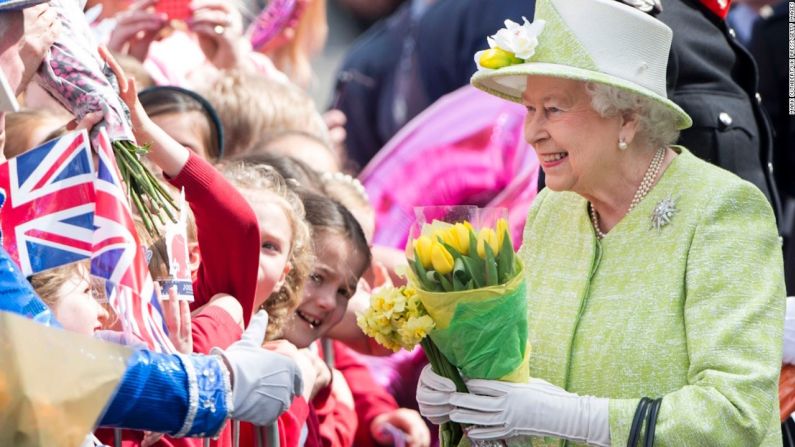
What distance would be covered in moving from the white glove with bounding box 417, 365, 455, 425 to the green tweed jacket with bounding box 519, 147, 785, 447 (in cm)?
29

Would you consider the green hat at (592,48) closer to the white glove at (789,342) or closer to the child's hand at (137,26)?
the white glove at (789,342)

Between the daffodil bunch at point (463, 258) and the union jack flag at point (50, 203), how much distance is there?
75cm

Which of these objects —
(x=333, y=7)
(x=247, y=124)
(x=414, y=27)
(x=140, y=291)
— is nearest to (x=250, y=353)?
(x=140, y=291)

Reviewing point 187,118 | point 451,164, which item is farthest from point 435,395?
point 451,164

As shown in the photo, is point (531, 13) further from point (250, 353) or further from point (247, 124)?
point (250, 353)

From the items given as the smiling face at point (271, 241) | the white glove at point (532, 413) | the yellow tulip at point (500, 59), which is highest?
the yellow tulip at point (500, 59)

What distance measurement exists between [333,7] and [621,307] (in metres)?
8.58

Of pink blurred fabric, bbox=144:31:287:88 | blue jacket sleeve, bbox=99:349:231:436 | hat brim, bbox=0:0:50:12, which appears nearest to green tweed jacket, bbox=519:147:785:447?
blue jacket sleeve, bbox=99:349:231:436

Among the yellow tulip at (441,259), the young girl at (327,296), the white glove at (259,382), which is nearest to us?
the white glove at (259,382)

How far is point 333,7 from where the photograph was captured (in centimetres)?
1169

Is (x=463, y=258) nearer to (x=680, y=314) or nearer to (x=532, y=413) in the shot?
(x=532, y=413)

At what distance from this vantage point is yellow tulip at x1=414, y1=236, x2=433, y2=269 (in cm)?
318

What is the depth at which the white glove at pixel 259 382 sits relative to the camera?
288 cm

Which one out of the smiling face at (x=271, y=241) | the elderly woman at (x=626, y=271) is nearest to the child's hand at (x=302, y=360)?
the smiling face at (x=271, y=241)
